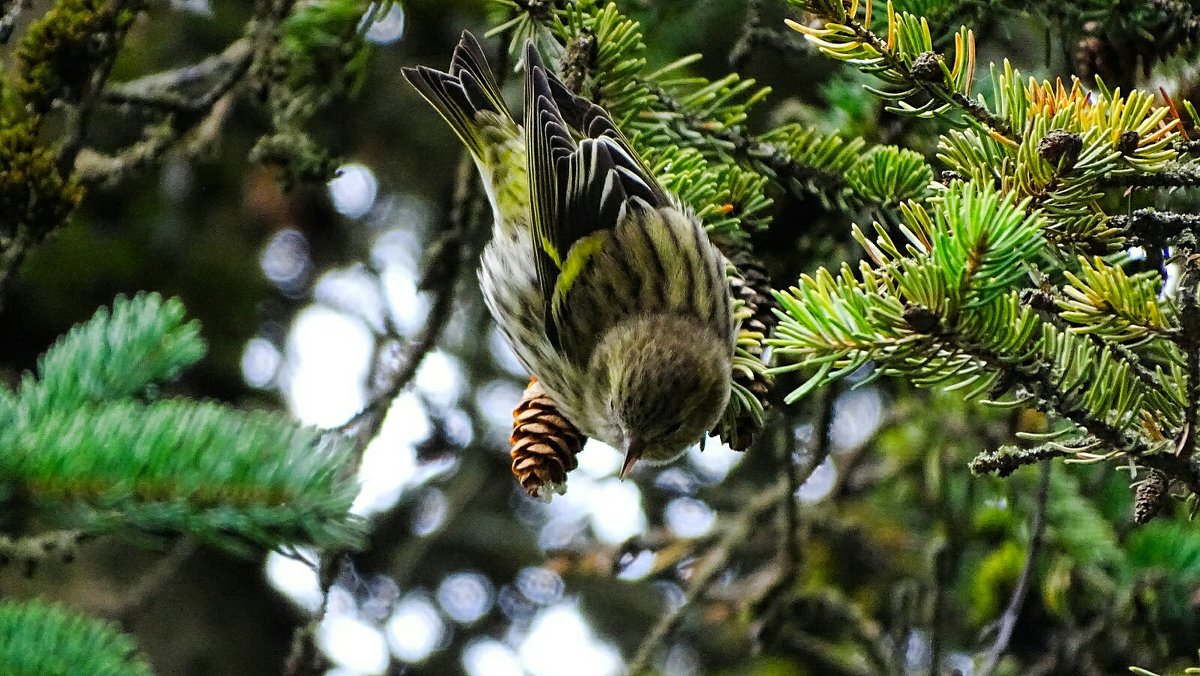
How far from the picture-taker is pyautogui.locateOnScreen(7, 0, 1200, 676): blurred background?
3.07 metres

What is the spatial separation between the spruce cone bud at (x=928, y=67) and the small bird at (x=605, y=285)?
2.47 ft

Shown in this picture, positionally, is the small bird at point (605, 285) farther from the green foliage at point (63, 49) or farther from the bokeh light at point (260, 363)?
the bokeh light at point (260, 363)

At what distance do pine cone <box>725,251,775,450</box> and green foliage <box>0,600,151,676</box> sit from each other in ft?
3.55

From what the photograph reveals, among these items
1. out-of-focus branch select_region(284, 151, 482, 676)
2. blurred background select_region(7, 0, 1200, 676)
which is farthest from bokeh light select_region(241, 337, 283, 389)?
out-of-focus branch select_region(284, 151, 482, 676)

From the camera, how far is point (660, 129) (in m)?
2.09

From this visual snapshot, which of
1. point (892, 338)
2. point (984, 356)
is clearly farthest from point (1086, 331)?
point (892, 338)

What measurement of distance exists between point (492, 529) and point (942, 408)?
1.77m

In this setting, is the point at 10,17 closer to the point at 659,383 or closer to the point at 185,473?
the point at 185,473

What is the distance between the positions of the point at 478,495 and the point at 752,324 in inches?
98.5

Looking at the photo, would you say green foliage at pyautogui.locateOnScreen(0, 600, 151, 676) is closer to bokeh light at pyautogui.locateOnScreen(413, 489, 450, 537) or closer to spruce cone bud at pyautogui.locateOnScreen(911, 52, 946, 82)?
spruce cone bud at pyautogui.locateOnScreen(911, 52, 946, 82)

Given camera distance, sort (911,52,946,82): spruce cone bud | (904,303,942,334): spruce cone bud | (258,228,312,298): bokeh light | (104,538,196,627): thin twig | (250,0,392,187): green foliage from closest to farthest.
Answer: (904,303,942,334): spruce cone bud < (911,52,946,82): spruce cone bud < (250,0,392,187): green foliage < (104,538,196,627): thin twig < (258,228,312,298): bokeh light

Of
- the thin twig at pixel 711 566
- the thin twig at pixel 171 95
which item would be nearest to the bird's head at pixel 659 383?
the thin twig at pixel 711 566

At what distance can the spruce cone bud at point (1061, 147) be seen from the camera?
4.20ft

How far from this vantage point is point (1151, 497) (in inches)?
51.0
